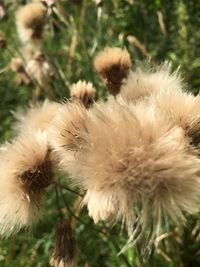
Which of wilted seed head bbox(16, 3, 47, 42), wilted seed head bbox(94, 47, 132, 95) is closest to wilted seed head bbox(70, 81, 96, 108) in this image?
wilted seed head bbox(94, 47, 132, 95)

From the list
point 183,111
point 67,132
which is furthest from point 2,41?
point 183,111

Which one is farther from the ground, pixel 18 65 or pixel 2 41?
pixel 2 41

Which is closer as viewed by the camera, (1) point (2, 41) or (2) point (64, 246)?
(2) point (64, 246)

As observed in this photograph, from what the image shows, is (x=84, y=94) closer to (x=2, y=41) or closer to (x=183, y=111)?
(x=183, y=111)

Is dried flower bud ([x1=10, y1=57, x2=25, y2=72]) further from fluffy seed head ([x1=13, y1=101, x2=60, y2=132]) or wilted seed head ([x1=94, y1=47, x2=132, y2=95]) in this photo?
wilted seed head ([x1=94, y1=47, x2=132, y2=95])

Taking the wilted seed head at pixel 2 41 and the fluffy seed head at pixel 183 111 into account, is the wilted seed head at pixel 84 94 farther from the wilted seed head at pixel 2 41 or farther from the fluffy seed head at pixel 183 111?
the wilted seed head at pixel 2 41
